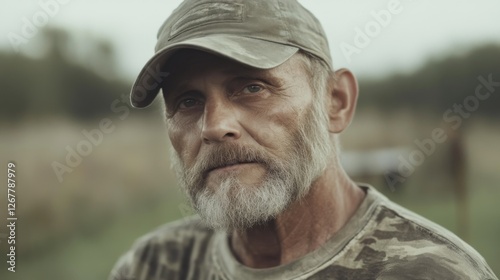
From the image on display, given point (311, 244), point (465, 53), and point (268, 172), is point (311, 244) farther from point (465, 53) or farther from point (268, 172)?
point (465, 53)

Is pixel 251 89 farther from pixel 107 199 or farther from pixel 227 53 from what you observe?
pixel 107 199

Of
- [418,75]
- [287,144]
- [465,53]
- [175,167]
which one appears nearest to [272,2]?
[287,144]

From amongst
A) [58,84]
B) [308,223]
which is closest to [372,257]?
[308,223]

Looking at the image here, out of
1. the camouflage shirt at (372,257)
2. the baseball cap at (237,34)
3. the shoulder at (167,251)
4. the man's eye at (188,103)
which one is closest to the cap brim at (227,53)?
the baseball cap at (237,34)

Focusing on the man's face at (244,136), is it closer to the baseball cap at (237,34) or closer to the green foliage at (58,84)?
the baseball cap at (237,34)

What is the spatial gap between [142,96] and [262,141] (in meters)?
0.51

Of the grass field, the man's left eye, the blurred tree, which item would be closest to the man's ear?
the man's left eye

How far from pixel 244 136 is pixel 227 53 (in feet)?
0.89

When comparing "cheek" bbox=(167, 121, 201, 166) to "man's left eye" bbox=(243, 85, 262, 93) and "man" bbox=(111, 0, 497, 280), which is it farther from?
"man's left eye" bbox=(243, 85, 262, 93)

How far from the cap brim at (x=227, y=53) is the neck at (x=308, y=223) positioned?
49 cm

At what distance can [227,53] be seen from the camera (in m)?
1.86

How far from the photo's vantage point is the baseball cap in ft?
6.31

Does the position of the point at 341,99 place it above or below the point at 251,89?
A: below

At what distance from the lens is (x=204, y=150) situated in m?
1.98
